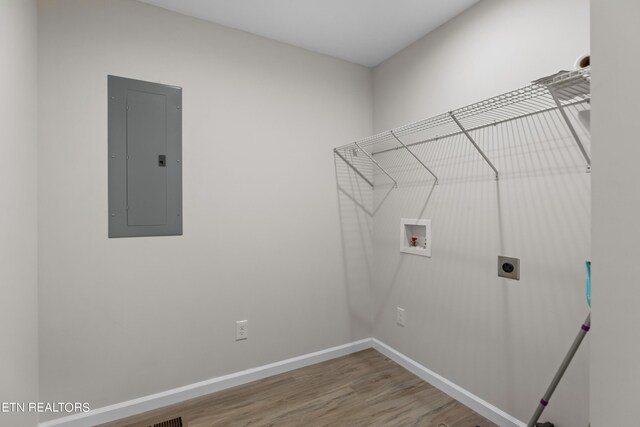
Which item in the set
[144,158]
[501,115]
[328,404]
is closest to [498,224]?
[501,115]


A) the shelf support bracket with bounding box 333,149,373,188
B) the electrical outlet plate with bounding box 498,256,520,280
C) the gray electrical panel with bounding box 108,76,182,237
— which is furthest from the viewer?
the shelf support bracket with bounding box 333,149,373,188

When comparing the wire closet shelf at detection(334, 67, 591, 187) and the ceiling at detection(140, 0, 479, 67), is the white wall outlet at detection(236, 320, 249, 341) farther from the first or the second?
the ceiling at detection(140, 0, 479, 67)

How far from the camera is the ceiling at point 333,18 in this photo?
1783 mm

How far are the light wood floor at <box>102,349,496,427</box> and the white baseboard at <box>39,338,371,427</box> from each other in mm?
35

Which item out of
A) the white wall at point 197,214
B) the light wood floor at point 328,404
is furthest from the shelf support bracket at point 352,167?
the light wood floor at point 328,404

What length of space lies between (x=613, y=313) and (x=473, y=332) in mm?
1261

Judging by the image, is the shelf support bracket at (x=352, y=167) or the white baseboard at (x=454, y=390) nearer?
the white baseboard at (x=454, y=390)

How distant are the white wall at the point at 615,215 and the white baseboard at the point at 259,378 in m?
1.19

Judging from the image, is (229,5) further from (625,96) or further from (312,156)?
(625,96)

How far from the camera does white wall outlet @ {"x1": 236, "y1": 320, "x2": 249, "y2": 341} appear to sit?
2.05m

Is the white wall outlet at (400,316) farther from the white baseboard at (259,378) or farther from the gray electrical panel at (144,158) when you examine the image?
the gray electrical panel at (144,158)

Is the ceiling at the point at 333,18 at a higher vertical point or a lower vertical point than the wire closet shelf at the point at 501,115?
higher

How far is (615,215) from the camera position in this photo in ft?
2.18

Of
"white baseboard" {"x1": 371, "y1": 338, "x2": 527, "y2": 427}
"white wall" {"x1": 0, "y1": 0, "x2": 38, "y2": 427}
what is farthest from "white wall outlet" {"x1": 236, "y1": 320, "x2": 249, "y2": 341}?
"white baseboard" {"x1": 371, "y1": 338, "x2": 527, "y2": 427}
